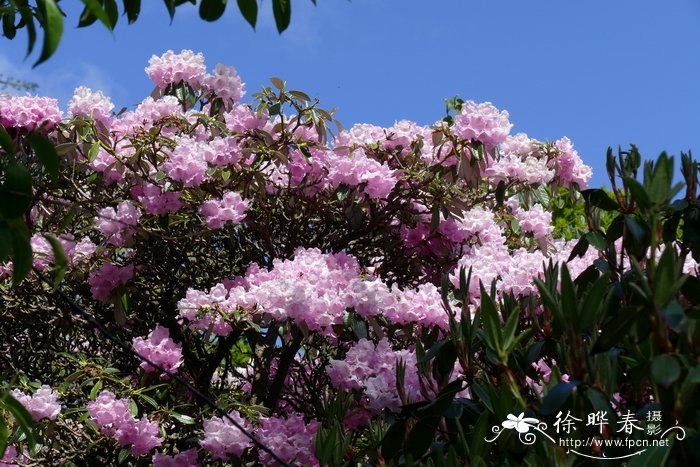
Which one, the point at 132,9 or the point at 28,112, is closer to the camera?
the point at 132,9

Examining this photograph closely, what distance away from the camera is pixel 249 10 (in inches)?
72.3

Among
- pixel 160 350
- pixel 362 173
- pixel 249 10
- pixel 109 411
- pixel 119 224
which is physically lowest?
pixel 109 411

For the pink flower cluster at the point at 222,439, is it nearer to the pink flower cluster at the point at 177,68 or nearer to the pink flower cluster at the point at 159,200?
the pink flower cluster at the point at 159,200

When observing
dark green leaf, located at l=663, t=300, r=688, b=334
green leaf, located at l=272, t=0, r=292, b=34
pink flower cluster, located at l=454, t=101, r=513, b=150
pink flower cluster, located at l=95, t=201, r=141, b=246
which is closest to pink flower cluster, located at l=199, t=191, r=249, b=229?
pink flower cluster, located at l=95, t=201, r=141, b=246

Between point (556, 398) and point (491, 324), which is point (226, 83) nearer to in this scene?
point (491, 324)

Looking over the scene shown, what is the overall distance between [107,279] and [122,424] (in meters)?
0.73

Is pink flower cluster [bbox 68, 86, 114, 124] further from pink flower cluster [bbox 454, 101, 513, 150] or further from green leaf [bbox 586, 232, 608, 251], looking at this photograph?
green leaf [bbox 586, 232, 608, 251]

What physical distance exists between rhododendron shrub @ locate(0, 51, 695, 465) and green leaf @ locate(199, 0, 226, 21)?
1.19 meters

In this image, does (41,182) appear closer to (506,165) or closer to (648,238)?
(506,165)

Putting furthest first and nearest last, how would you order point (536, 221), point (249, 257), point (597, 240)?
point (536, 221), point (249, 257), point (597, 240)

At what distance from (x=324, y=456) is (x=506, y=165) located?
2.23 m

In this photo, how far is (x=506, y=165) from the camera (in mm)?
4148

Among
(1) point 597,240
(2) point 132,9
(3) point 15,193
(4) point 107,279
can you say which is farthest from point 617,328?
(4) point 107,279

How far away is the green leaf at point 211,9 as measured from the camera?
1889 mm
